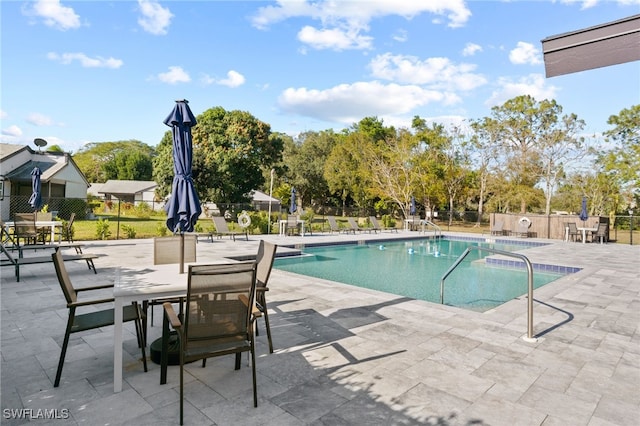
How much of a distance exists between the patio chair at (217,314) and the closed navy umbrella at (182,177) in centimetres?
127

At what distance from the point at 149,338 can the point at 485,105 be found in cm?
3315

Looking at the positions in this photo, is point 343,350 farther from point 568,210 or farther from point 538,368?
point 568,210

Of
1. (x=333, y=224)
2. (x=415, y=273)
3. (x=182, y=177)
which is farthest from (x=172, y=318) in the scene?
(x=333, y=224)

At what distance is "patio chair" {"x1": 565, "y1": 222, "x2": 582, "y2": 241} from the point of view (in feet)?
57.1

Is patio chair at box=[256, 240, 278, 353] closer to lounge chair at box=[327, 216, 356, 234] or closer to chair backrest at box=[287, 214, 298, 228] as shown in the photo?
chair backrest at box=[287, 214, 298, 228]

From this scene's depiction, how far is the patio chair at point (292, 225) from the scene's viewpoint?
49.8 feet

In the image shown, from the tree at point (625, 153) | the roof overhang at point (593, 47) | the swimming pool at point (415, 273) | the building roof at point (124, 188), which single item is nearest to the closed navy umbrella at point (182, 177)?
the roof overhang at point (593, 47)

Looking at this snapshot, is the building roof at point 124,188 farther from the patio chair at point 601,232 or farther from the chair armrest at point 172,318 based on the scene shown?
the chair armrest at point 172,318

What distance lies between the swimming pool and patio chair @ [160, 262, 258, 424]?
491 centimetres

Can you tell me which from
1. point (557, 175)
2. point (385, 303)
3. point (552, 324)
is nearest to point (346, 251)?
point (385, 303)

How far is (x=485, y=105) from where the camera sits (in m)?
30.8

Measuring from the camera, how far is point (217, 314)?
8.18ft

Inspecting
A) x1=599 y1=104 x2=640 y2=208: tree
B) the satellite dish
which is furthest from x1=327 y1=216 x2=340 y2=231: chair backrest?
x1=599 y1=104 x2=640 y2=208: tree

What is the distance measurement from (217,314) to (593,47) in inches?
105
